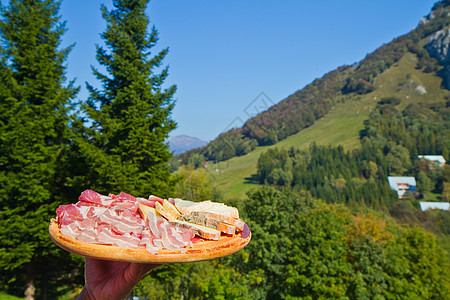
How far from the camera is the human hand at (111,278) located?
262 cm

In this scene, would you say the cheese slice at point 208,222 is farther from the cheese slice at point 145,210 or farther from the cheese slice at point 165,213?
the cheese slice at point 145,210

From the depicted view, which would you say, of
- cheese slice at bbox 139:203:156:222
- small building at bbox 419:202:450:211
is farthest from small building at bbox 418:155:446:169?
cheese slice at bbox 139:203:156:222

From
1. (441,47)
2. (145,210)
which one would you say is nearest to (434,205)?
(145,210)

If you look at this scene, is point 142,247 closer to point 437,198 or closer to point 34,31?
point 34,31

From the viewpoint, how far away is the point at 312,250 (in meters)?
18.4

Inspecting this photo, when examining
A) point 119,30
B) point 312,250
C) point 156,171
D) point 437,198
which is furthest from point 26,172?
point 437,198

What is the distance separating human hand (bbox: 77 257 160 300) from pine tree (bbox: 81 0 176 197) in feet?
33.8

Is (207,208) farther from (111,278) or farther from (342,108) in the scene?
(342,108)

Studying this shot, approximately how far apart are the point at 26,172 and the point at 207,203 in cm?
1437

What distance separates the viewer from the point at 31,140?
1431 centimetres

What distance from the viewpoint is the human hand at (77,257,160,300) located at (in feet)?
8.61

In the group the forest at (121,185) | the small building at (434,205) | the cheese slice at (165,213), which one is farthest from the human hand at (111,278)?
the small building at (434,205)

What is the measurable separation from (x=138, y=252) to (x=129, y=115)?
12.6 meters

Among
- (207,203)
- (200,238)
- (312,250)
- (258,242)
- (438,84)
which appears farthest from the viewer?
(438,84)
